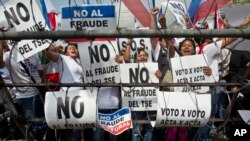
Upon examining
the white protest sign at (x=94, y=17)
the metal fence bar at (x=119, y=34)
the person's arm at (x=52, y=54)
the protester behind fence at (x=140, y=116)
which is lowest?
the protester behind fence at (x=140, y=116)

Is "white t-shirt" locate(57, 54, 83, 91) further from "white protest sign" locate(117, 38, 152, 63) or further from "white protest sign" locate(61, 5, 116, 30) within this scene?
"white protest sign" locate(61, 5, 116, 30)

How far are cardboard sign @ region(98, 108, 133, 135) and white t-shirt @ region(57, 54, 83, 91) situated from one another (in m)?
0.96

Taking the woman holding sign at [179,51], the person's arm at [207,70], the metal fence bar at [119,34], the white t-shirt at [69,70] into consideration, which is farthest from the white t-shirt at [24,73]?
the metal fence bar at [119,34]

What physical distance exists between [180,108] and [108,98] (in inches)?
44.8

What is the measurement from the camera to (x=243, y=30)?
2916 mm

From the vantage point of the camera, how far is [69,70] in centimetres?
506

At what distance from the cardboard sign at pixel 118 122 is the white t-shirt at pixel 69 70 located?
0.96 meters

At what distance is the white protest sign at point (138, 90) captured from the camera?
443cm

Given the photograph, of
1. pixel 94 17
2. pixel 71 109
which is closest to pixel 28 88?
pixel 71 109

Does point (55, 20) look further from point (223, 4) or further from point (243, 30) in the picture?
point (243, 30)

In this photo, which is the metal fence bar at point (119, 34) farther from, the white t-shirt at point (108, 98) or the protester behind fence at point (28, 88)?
the protester behind fence at point (28, 88)

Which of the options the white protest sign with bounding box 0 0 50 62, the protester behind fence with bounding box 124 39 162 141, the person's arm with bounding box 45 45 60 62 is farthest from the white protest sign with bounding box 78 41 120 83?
the person's arm with bounding box 45 45 60 62

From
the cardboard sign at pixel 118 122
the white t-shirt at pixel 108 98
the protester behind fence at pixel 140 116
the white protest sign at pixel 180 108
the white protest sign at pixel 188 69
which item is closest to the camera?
the white protest sign at pixel 180 108

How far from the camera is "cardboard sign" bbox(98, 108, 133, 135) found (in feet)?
13.7
